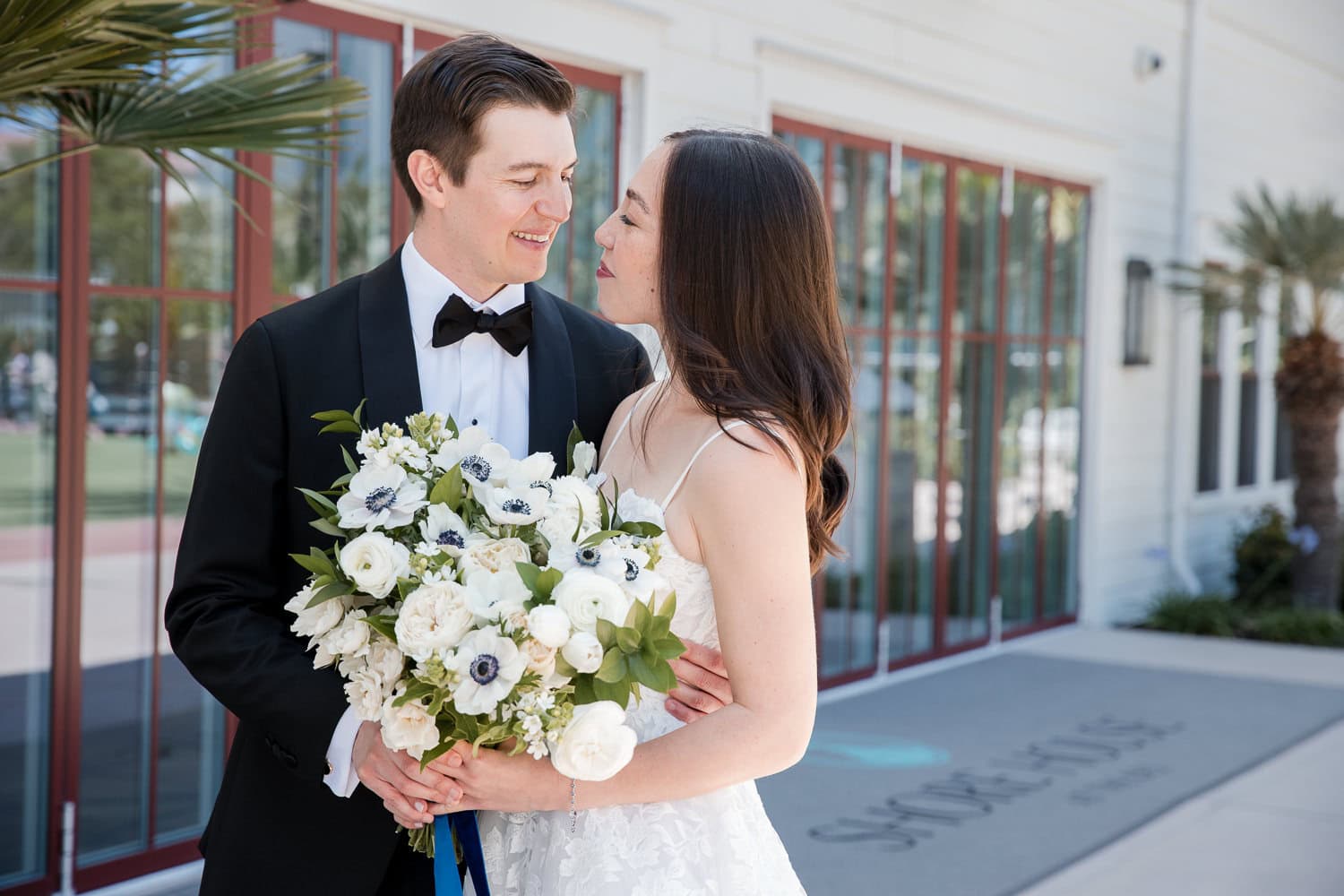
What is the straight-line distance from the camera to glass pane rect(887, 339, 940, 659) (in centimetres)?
775

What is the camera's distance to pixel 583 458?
2010 mm

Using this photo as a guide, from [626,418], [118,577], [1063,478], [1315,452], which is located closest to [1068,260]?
[1063,478]

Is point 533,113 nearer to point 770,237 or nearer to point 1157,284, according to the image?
point 770,237

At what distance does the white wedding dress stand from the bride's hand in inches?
8.2

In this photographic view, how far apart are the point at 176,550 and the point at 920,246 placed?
15.4 ft

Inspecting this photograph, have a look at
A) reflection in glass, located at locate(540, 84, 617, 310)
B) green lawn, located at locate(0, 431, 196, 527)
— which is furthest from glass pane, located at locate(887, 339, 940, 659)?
green lawn, located at locate(0, 431, 196, 527)

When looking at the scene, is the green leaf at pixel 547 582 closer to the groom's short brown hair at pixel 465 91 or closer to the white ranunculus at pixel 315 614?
the white ranunculus at pixel 315 614

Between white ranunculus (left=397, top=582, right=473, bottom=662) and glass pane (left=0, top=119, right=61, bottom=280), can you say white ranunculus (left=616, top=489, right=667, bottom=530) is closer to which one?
white ranunculus (left=397, top=582, right=473, bottom=662)

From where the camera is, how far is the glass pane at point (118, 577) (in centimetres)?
412

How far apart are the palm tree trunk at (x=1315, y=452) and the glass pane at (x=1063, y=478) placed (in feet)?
5.34

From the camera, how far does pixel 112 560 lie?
4176 millimetres

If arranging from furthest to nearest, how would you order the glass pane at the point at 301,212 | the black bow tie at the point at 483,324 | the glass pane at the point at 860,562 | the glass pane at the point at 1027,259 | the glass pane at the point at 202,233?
the glass pane at the point at 1027,259 < the glass pane at the point at 860,562 < the glass pane at the point at 301,212 < the glass pane at the point at 202,233 < the black bow tie at the point at 483,324

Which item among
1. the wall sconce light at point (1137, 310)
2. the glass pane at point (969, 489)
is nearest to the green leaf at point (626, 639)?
the glass pane at point (969, 489)

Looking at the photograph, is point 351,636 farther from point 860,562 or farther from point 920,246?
point 920,246
